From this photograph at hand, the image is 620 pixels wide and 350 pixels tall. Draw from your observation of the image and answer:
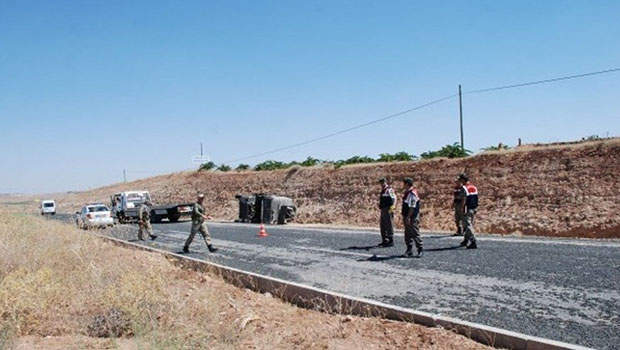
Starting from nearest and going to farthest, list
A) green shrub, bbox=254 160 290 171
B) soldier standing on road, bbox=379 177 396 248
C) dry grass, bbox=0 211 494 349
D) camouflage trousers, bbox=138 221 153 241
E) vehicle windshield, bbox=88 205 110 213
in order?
dry grass, bbox=0 211 494 349
soldier standing on road, bbox=379 177 396 248
camouflage trousers, bbox=138 221 153 241
vehicle windshield, bbox=88 205 110 213
green shrub, bbox=254 160 290 171

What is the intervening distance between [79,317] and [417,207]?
767 centimetres

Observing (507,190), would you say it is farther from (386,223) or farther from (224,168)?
(224,168)

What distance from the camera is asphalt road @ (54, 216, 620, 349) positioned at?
22.7 feet

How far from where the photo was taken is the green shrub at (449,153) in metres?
35.8

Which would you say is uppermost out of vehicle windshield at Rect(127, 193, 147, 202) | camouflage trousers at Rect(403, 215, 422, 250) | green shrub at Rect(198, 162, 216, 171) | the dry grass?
green shrub at Rect(198, 162, 216, 171)

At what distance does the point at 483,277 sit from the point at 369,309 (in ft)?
11.4

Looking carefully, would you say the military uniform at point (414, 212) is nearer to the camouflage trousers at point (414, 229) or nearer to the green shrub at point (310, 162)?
the camouflage trousers at point (414, 229)

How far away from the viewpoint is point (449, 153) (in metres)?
36.4

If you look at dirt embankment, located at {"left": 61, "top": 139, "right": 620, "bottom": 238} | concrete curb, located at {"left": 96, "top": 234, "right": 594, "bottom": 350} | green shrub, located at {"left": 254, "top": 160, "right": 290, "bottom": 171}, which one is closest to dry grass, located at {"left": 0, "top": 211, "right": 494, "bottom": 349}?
concrete curb, located at {"left": 96, "top": 234, "right": 594, "bottom": 350}

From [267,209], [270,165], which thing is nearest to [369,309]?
[267,209]

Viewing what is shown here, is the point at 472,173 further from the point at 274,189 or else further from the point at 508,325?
the point at 508,325

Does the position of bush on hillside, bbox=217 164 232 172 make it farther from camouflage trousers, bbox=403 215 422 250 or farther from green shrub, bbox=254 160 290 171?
A: camouflage trousers, bbox=403 215 422 250

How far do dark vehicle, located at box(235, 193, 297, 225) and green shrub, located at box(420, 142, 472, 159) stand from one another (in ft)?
37.0

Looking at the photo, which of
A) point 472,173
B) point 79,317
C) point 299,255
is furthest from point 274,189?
point 79,317
